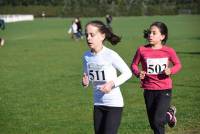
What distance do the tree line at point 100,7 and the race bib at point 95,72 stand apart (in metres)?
114

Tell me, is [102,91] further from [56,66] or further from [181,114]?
[56,66]

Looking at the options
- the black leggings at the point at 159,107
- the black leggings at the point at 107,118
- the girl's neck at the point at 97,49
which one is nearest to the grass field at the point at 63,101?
the black leggings at the point at 159,107

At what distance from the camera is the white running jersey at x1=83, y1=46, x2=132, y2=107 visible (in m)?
6.55

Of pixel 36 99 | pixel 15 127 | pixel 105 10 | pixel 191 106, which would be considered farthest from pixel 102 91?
pixel 105 10

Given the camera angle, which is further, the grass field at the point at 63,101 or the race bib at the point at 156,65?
the grass field at the point at 63,101

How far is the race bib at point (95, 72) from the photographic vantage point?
6609mm

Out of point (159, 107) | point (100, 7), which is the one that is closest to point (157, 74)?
point (159, 107)

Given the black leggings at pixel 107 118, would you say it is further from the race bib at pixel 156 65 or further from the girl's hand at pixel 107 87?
the race bib at pixel 156 65

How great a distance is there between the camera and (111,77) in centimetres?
Result: 662

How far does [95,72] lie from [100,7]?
116611mm

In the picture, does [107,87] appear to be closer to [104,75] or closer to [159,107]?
[104,75]

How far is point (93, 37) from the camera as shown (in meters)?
6.60

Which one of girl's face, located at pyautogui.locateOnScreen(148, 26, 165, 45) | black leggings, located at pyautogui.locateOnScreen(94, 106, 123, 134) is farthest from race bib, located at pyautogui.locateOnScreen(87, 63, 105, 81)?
girl's face, located at pyautogui.locateOnScreen(148, 26, 165, 45)

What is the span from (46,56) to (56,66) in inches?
223
